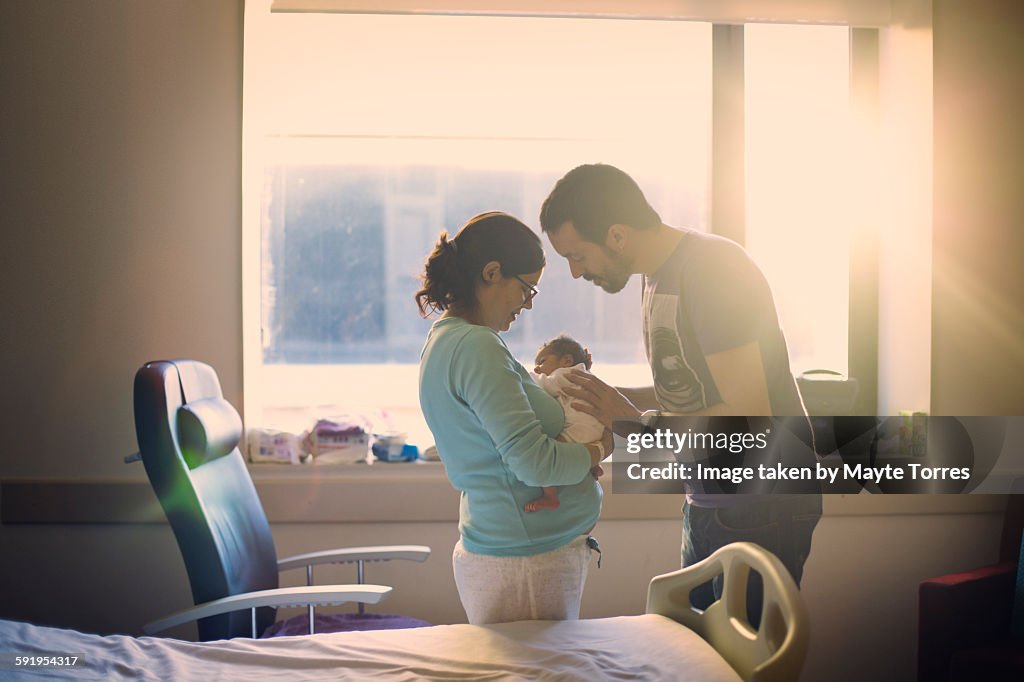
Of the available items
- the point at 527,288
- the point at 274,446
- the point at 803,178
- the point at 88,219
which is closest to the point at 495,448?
the point at 527,288

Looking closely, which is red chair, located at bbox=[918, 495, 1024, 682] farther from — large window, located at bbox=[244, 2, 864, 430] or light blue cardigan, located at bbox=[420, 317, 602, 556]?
light blue cardigan, located at bbox=[420, 317, 602, 556]

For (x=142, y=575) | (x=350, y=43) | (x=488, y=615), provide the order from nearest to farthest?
(x=488, y=615), (x=142, y=575), (x=350, y=43)

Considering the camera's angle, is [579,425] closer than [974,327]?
Yes

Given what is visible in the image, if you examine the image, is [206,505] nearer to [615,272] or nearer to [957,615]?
[615,272]

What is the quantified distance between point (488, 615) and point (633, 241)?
85 centimetres

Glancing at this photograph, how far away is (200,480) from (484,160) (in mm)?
1526

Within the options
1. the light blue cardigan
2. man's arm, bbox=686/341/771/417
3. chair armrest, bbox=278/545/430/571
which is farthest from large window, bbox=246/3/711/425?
the light blue cardigan

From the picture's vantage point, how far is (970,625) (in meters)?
2.36

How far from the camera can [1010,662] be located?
85.8 inches

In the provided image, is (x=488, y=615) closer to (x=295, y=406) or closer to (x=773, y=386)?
(x=773, y=386)

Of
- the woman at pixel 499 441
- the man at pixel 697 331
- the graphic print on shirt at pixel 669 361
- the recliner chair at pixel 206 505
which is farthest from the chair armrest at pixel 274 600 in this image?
the graphic print on shirt at pixel 669 361

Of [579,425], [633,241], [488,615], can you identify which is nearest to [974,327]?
[633,241]

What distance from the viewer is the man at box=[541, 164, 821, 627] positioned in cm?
176

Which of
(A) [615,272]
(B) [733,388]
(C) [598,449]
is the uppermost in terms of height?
(A) [615,272]
